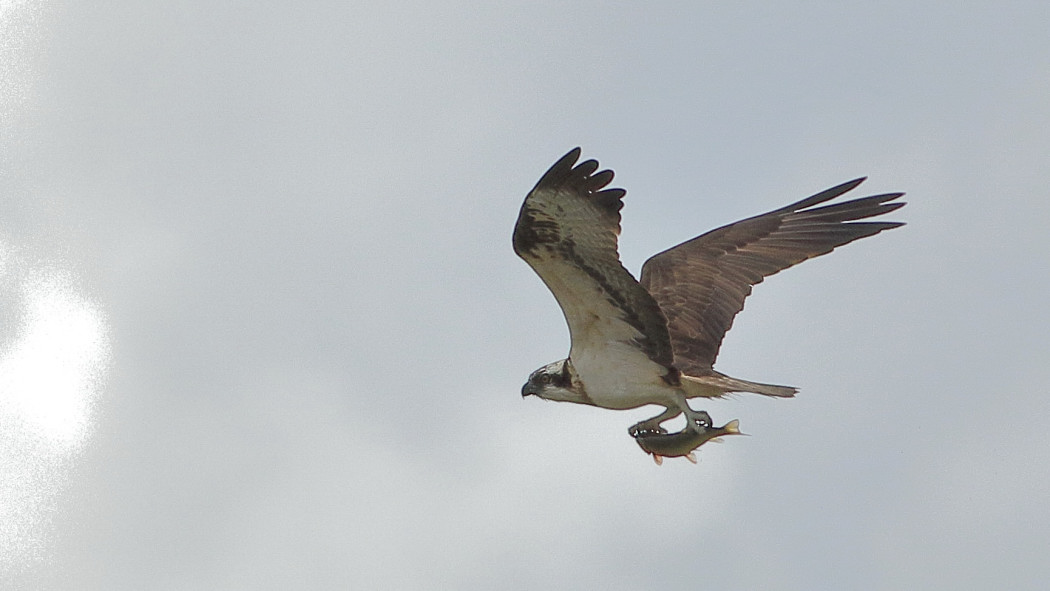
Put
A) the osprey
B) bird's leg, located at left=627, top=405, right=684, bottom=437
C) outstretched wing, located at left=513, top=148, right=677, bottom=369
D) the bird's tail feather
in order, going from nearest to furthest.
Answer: outstretched wing, located at left=513, top=148, right=677, bottom=369, the osprey, the bird's tail feather, bird's leg, located at left=627, top=405, right=684, bottom=437

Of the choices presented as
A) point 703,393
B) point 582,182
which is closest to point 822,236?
point 703,393

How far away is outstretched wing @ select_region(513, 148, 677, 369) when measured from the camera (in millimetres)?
10156

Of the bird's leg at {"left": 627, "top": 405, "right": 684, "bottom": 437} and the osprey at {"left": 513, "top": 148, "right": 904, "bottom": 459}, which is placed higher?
the osprey at {"left": 513, "top": 148, "right": 904, "bottom": 459}

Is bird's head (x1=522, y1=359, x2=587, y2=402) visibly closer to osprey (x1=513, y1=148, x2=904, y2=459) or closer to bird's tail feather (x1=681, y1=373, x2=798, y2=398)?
osprey (x1=513, y1=148, x2=904, y2=459)

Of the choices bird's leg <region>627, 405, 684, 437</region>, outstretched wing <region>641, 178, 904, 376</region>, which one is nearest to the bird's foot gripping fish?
bird's leg <region>627, 405, 684, 437</region>

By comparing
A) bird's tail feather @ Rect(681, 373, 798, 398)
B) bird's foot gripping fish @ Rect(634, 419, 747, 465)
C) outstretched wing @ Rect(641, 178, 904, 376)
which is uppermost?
outstretched wing @ Rect(641, 178, 904, 376)

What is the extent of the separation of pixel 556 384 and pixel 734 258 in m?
2.73

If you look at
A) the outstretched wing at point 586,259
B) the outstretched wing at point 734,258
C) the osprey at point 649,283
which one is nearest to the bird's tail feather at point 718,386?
the osprey at point 649,283

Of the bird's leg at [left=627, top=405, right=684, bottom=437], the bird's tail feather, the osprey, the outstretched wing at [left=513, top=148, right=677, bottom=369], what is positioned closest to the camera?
the outstretched wing at [left=513, top=148, right=677, bottom=369]

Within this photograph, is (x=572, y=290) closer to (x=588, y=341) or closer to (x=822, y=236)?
(x=588, y=341)

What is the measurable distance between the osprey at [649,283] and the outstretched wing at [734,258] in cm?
1

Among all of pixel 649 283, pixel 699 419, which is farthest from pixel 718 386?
pixel 649 283

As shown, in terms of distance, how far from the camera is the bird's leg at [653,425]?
12117 mm

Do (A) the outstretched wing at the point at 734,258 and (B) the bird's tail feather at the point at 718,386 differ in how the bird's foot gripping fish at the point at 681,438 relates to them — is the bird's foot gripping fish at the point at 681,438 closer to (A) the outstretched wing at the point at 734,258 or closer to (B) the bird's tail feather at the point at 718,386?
(B) the bird's tail feather at the point at 718,386
